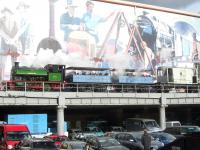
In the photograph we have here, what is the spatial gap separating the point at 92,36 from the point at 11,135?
42804 millimetres

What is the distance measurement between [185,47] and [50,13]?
92.0 feet

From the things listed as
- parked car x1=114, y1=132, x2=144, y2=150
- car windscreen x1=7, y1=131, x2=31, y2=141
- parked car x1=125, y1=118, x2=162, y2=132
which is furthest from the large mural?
parked car x1=114, y1=132, x2=144, y2=150

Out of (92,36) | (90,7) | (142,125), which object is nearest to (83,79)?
(142,125)

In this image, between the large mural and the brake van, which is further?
the large mural

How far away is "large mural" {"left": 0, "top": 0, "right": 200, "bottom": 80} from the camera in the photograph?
59500 millimetres

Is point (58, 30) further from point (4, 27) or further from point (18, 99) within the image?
point (18, 99)

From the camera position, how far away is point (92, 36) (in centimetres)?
6706

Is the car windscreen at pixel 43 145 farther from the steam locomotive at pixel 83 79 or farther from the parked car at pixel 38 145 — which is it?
the steam locomotive at pixel 83 79

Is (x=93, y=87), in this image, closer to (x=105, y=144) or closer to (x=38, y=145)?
(x=105, y=144)

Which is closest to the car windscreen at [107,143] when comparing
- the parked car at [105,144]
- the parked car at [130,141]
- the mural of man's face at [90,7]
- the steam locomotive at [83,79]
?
the parked car at [105,144]

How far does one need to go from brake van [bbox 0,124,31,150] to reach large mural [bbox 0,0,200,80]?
101 ft

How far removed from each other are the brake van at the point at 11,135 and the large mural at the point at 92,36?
30.9m

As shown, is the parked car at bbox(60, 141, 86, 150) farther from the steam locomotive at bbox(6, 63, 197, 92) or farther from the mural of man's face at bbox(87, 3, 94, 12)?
the mural of man's face at bbox(87, 3, 94, 12)

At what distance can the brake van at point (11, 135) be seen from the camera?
24.7 metres
